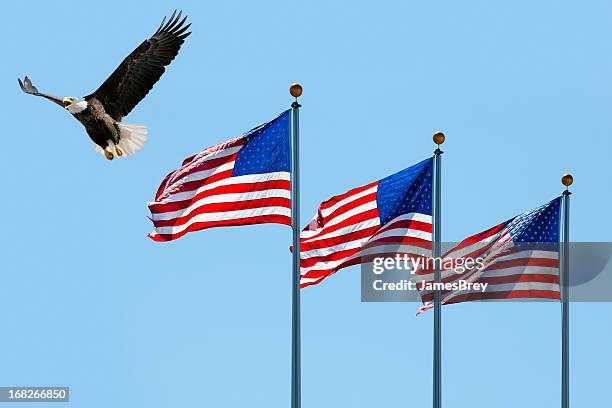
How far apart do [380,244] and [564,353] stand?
3.19 meters

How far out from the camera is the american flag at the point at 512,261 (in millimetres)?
22703

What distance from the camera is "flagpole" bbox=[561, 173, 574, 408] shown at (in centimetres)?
2250

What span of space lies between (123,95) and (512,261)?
304 inches

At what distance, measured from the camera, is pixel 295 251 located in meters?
21.0

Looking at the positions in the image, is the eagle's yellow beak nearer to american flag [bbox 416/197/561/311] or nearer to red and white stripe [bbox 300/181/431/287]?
red and white stripe [bbox 300/181/431/287]

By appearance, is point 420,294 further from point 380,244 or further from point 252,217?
point 252,217

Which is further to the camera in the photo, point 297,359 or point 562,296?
point 562,296

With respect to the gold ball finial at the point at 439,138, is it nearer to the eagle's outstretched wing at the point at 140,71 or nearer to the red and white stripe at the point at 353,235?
the red and white stripe at the point at 353,235

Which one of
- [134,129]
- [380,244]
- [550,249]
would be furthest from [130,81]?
[550,249]

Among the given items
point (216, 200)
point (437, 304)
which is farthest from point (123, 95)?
point (437, 304)

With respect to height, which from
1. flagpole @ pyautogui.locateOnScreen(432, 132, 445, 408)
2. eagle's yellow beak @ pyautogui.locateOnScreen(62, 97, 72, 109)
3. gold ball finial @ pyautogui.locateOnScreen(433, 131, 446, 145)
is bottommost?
flagpole @ pyautogui.locateOnScreen(432, 132, 445, 408)

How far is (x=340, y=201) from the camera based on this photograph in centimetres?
2252

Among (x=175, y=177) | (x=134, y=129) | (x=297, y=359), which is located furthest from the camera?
(x=134, y=129)

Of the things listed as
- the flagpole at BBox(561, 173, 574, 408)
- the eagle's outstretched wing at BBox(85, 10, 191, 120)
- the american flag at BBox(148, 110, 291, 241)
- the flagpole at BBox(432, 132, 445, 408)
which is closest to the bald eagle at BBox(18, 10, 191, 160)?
the eagle's outstretched wing at BBox(85, 10, 191, 120)
